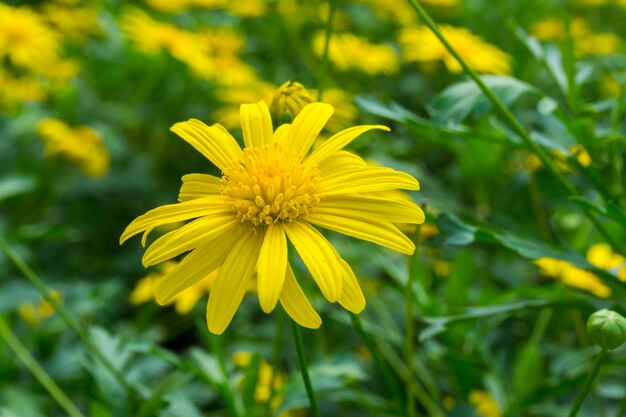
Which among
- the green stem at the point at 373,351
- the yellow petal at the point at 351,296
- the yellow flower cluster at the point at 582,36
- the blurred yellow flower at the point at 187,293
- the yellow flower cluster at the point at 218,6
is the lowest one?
the blurred yellow flower at the point at 187,293

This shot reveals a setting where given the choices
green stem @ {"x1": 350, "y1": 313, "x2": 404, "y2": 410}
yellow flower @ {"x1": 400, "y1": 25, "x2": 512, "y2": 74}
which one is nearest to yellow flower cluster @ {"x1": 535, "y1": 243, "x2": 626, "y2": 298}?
green stem @ {"x1": 350, "y1": 313, "x2": 404, "y2": 410}

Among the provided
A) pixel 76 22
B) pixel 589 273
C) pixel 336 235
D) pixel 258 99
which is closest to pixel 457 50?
pixel 258 99

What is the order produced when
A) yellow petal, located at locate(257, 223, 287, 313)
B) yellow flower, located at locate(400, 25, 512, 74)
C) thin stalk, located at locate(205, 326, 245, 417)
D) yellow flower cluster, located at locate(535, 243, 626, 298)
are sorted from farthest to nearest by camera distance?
yellow flower, located at locate(400, 25, 512, 74) < yellow flower cluster, located at locate(535, 243, 626, 298) < thin stalk, located at locate(205, 326, 245, 417) < yellow petal, located at locate(257, 223, 287, 313)

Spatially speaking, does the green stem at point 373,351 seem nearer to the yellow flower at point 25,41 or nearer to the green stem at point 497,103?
the green stem at point 497,103

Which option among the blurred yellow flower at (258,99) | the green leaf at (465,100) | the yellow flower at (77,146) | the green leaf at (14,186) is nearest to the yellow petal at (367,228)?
the green leaf at (465,100)

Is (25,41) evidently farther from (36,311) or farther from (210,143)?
(210,143)

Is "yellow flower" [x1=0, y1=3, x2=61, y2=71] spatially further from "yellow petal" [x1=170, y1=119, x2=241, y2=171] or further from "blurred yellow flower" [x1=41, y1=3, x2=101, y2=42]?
"yellow petal" [x1=170, y1=119, x2=241, y2=171]
